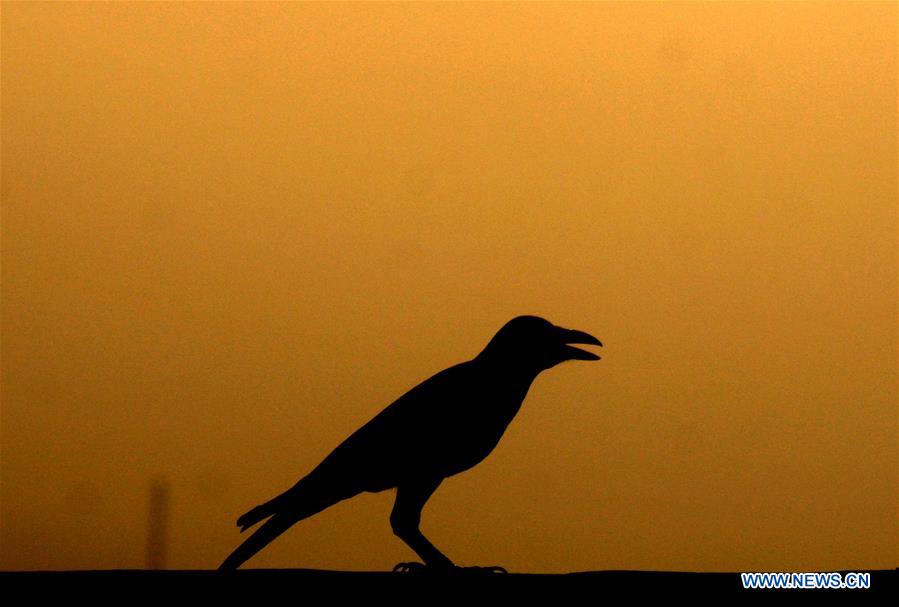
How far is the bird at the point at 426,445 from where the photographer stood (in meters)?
1.24

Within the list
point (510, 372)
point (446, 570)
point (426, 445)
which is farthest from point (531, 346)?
point (446, 570)

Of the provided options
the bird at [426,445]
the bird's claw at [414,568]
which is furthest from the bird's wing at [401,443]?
the bird's claw at [414,568]

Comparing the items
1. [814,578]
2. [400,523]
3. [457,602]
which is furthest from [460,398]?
[814,578]

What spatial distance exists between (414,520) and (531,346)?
0.30 metres

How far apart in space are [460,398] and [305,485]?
251mm

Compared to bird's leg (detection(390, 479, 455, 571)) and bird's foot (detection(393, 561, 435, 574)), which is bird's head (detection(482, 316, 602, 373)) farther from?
bird's foot (detection(393, 561, 435, 574))

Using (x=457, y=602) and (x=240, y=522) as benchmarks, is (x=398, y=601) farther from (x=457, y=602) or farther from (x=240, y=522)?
(x=240, y=522)

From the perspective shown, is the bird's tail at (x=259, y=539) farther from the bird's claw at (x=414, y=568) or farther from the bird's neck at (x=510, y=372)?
the bird's neck at (x=510, y=372)

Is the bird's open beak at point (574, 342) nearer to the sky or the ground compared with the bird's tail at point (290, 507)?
nearer to the sky

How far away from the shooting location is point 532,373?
49.9 inches

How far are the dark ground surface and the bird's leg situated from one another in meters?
0.14

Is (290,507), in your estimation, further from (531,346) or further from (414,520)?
(531,346)

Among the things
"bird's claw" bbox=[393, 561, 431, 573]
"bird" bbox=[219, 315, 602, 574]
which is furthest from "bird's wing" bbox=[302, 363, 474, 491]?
"bird's claw" bbox=[393, 561, 431, 573]

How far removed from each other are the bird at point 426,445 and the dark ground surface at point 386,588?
0.47 ft
